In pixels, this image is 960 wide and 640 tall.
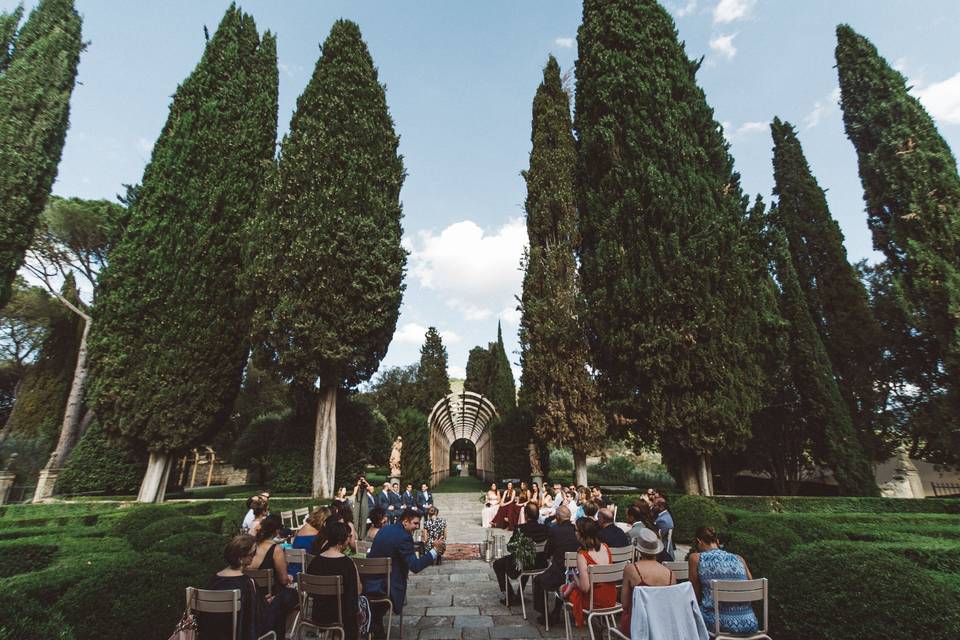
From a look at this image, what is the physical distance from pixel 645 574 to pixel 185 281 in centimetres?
1625

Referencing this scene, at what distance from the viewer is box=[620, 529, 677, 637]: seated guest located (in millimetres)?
3234

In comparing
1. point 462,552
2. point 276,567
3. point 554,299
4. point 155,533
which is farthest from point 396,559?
point 554,299

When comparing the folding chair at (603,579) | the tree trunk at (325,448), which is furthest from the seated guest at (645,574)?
the tree trunk at (325,448)

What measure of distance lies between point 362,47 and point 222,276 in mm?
10990

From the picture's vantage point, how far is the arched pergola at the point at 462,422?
2270 centimetres

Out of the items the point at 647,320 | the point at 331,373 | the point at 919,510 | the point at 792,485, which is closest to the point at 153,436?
the point at 331,373

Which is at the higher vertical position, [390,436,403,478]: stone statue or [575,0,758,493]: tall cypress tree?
[575,0,758,493]: tall cypress tree

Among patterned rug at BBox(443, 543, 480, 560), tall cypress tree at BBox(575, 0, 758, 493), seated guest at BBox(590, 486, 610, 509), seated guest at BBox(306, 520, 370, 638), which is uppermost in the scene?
tall cypress tree at BBox(575, 0, 758, 493)

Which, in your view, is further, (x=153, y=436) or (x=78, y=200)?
(x=78, y=200)

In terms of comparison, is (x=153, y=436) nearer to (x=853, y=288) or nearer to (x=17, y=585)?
(x=17, y=585)

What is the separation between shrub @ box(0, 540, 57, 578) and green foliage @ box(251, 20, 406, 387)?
7525 millimetres

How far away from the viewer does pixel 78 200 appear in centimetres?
2138

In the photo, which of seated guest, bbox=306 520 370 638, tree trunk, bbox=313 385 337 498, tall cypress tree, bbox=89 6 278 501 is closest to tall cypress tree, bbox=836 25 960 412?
seated guest, bbox=306 520 370 638

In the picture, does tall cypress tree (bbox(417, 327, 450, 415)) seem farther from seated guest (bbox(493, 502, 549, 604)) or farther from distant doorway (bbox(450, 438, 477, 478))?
seated guest (bbox(493, 502, 549, 604))
